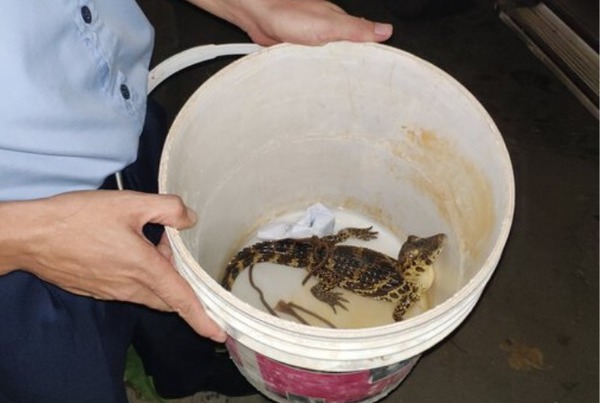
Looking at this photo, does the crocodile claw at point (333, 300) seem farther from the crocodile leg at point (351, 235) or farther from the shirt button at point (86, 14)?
the shirt button at point (86, 14)

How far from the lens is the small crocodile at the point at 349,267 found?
133cm

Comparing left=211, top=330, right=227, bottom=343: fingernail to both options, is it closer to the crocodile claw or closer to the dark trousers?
the dark trousers

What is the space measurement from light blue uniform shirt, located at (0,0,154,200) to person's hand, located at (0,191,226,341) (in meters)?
0.07

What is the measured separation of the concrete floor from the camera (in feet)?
5.30

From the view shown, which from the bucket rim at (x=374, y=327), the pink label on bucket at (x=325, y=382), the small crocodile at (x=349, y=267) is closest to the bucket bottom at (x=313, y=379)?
the pink label on bucket at (x=325, y=382)

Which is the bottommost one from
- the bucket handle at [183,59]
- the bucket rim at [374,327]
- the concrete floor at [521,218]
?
the concrete floor at [521,218]

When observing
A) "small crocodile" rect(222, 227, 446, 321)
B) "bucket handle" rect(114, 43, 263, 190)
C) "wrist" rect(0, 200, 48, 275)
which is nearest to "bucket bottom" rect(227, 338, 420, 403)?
"small crocodile" rect(222, 227, 446, 321)

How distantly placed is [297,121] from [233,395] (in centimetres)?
69

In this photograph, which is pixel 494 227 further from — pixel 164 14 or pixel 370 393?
pixel 164 14

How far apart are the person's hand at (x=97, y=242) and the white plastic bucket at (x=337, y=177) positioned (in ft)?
0.12

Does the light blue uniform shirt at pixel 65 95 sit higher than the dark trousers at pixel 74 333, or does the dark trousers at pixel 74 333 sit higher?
the light blue uniform shirt at pixel 65 95

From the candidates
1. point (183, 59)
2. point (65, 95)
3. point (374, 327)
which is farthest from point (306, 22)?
point (374, 327)

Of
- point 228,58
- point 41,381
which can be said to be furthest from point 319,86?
point 228,58

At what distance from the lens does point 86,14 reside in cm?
92
